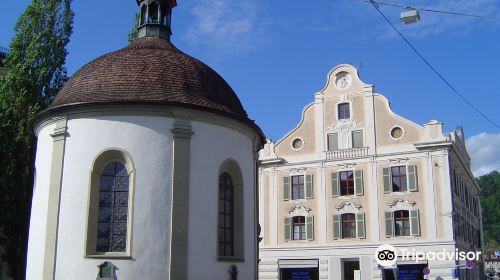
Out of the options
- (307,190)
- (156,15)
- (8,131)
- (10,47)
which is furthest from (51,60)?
(307,190)

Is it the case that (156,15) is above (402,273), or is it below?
above

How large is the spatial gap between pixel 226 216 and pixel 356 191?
20980 millimetres

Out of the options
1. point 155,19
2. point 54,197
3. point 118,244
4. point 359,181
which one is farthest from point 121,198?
point 359,181

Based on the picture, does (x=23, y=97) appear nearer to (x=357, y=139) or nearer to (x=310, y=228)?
(x=310, y=228)

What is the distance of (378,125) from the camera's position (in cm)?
3697

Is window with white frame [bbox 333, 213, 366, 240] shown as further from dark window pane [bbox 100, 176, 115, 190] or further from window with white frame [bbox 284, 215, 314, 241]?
dark window pane [bbox 100, 176, 115, 190]

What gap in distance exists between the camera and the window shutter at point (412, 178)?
3491cm

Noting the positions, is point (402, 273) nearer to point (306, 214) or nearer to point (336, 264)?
point (336, 264)

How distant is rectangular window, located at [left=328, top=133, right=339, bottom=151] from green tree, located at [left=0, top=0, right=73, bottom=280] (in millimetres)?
19185

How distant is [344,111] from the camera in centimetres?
3806

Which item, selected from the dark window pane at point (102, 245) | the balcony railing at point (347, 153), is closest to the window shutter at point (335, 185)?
the balcony railing at point (347, 153)

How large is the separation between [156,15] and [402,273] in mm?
22967

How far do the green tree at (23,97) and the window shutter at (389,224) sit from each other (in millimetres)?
21071

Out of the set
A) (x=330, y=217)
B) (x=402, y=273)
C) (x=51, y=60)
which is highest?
(x=51, y=60)
